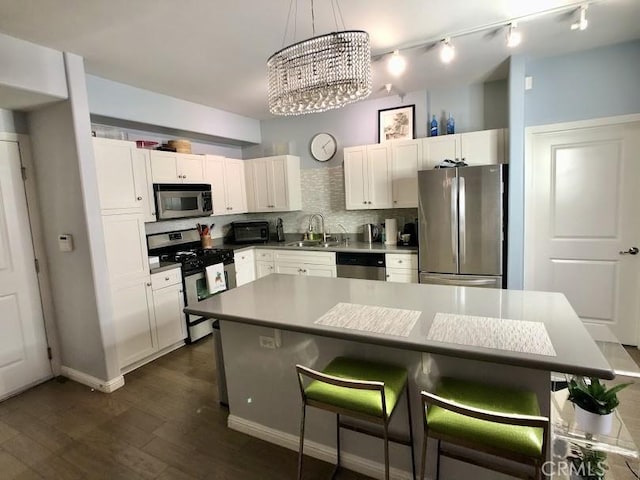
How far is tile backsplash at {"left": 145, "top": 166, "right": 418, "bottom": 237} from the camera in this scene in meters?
4.29

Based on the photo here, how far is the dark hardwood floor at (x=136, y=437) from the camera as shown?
197 cm

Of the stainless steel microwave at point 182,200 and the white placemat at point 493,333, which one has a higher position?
the stainless steel microwave at point 182,200

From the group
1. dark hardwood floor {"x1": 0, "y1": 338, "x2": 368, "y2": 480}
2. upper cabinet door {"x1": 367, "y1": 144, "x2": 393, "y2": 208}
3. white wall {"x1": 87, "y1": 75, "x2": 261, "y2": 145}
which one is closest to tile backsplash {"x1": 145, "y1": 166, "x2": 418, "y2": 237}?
upper cabinet door {"x1": 367, "y1": 144, "x2": 393, "y2": 208}

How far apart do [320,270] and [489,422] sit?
2.96m

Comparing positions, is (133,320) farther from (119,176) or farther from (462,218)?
(462,218)

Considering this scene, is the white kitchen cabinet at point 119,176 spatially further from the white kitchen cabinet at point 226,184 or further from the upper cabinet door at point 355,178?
the upper cabinet door at point 355,178

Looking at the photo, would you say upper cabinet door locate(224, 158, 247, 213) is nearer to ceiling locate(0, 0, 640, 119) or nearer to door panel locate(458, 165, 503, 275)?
ceiling locate(0, 0, 640, 119)

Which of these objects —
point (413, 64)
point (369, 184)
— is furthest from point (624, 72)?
point (369, 184)

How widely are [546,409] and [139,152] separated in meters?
3.68

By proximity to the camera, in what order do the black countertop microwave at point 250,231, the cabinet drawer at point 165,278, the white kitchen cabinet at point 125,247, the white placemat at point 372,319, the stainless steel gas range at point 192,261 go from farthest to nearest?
the black countertop microwave at point 250,231 → the stainless steel gas range at point 192,261 → the cabinet drawer at point 165,278 → the white kitchen cabinet at point 125,247 → the white placemat at point 372,319

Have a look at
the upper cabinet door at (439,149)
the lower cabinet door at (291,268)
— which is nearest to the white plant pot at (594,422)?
the upper cabinet door at (439,149)

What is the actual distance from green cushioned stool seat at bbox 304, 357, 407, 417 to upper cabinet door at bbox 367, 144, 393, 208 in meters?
2.54

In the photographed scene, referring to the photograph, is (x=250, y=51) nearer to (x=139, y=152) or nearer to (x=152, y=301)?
(x=139, y=152)

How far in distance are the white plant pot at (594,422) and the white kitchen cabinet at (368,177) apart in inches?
108
